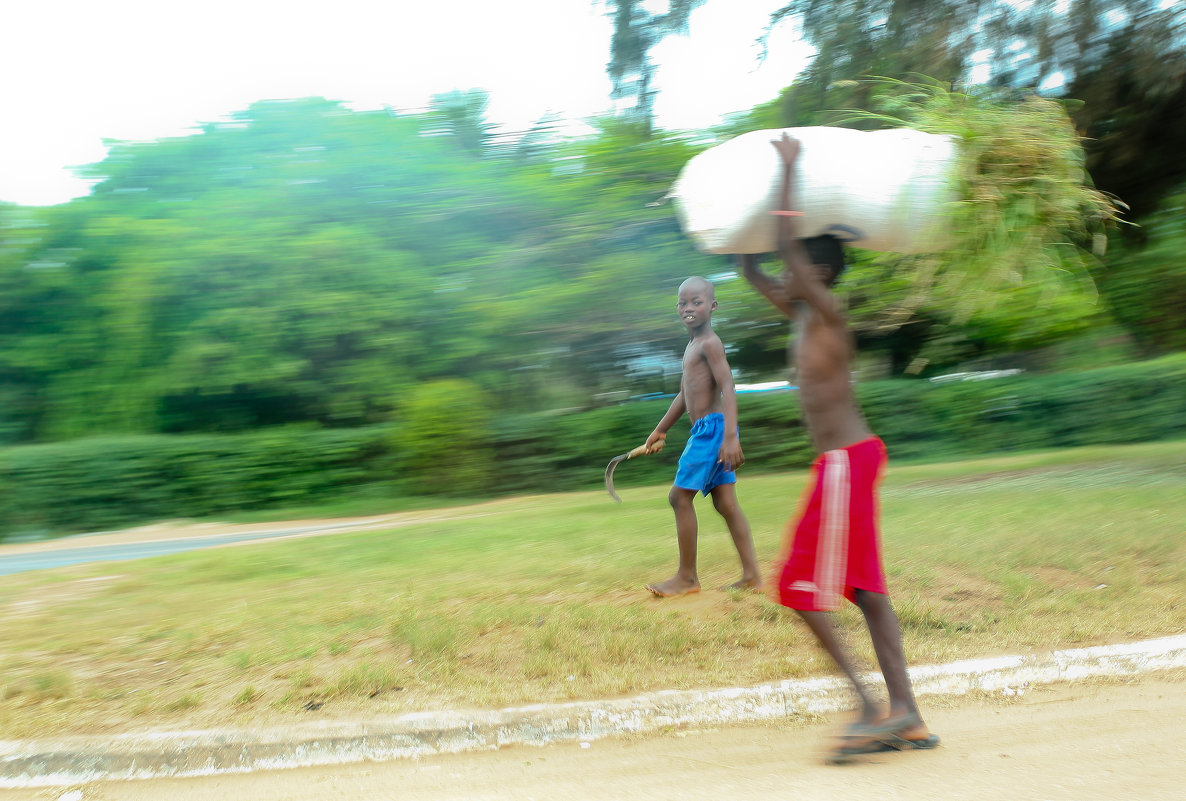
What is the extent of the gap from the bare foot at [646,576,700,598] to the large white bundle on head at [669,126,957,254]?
89.1 inches

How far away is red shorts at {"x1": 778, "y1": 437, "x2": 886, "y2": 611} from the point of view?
337 centimetres

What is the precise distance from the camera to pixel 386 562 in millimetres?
7328

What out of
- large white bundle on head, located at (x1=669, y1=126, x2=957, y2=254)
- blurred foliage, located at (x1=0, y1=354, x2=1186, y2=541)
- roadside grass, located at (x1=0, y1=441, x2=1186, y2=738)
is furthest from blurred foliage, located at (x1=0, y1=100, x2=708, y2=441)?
large white bundle on head, located at (x1=669, y1=126, x2=957, y2=254)

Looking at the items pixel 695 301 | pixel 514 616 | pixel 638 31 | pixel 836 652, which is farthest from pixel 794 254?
A: pixel 638 31

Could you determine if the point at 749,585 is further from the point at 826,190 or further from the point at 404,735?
the point at 826,190

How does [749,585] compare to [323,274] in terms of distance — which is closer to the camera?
[749,585]

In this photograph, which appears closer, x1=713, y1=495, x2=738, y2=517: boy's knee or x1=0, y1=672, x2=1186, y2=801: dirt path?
x1=0, y1=672, x2=1186, y2=801: dirt path

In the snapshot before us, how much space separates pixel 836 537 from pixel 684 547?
201cm

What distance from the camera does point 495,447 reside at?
13930 millimetres

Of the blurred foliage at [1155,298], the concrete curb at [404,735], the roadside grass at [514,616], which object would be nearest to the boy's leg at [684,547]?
the roadside grass at [514,616]

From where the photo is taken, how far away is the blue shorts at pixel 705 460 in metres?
5.21

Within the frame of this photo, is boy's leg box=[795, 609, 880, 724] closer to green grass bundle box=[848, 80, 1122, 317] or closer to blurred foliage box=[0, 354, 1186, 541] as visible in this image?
green grass bundle box=[848, 80, 1122, 317]

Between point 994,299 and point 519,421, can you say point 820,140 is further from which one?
point 519,421

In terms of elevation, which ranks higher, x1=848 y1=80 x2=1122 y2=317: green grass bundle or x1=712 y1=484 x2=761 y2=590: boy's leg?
x1=848 y1=80 x2=1122 y2=317: green grass bundle
